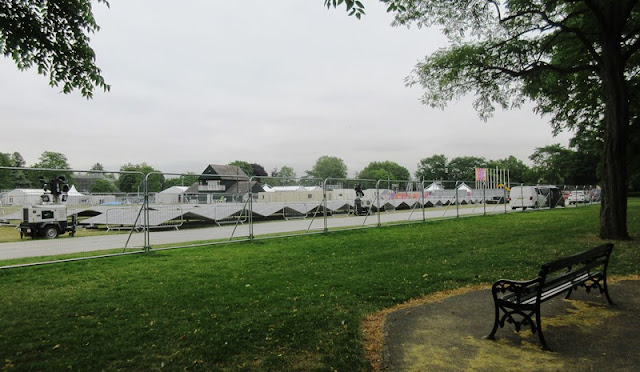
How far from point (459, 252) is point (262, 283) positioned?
5896mm

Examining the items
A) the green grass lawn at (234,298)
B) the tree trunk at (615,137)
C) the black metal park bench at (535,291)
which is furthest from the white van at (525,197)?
the black metal park bench at (535,291)

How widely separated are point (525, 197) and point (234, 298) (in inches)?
1233

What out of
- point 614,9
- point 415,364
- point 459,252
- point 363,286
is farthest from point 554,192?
point 415,364

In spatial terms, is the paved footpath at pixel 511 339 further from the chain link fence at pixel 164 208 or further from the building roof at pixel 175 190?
the building roof at pixel 175 190

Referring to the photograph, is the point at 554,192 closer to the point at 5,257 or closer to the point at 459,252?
the point at 459,252

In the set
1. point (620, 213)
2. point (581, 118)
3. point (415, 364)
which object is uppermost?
point (581, 118)

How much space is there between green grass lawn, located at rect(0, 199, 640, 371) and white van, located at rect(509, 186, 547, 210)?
2068 centimetres

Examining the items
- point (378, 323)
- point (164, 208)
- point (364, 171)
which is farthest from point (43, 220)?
point (364, 171)

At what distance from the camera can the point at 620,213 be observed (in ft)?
38.5

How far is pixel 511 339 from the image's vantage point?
443cm

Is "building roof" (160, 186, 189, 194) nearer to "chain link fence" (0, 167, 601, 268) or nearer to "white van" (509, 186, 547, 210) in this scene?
"chain link fence" (0, 167, 601, 268)

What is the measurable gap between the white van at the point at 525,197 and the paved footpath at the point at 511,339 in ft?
92.0

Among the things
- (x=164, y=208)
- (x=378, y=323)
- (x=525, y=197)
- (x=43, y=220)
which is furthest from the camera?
(x=525, y=197)

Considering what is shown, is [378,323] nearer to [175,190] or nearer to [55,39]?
[55,39]
